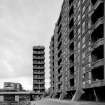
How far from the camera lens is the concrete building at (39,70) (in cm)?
14188

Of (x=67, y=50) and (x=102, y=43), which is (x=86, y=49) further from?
(x=67, y=50)

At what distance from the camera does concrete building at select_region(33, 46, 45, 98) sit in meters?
142

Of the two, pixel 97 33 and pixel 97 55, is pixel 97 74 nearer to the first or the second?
pixel 97 55

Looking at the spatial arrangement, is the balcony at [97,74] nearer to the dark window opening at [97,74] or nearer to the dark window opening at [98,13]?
the dark window opening at [97,74]

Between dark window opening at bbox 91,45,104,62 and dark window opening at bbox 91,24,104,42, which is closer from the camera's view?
dark window opening at bbox 91,24,104,42

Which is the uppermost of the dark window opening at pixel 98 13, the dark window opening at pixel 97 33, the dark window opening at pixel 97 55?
the dark window opening at pixel 98 13

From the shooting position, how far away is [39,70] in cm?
14650

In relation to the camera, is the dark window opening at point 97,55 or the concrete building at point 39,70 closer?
the dark window opening at point 97,55

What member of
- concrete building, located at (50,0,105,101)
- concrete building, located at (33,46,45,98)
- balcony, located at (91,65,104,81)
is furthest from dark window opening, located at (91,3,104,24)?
concrete building, located at (33,46,45,98)

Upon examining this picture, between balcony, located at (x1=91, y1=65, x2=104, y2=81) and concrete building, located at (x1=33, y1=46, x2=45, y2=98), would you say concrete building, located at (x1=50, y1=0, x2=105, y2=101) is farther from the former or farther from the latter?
concrete building, located at (x1=33, y1=46, x2=45, y2=98)

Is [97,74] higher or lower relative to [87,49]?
lower

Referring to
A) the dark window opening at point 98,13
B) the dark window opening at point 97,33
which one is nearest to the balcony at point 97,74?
the dark window opening at point 97,33

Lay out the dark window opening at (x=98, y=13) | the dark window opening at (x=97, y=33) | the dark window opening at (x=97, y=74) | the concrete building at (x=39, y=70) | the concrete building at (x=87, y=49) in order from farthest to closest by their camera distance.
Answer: the concrete building at (x=39, y=70) → the dark window opening at (x=97, y=74) → the dark window opening at (x=97, y=33) → the dark window opening at (x=98, y=13) → the concrete building at (x=87, y=49)

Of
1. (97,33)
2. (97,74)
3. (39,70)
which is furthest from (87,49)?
(39,70)
